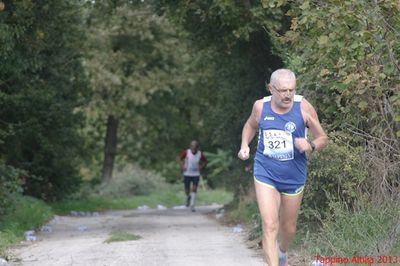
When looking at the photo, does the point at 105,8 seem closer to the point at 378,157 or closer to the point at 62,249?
the point at 62,249

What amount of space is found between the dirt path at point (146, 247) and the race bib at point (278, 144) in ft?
9.65

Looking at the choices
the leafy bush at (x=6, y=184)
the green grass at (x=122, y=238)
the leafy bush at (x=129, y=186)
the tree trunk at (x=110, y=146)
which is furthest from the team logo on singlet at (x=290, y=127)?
the tree trunk at (x=110, y=146)

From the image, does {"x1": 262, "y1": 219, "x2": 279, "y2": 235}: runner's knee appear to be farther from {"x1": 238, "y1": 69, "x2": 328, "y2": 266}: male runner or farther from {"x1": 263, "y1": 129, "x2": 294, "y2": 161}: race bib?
{"x1": 263, "y1": 129, "x2": 294, "y2": 161}: race bib

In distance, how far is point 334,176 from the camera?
10.4 meters

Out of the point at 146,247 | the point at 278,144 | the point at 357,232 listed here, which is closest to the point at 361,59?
the point at 357,232

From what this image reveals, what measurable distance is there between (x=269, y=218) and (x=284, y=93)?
4.03ft

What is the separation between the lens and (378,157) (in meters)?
10.1

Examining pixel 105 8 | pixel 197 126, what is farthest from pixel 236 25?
pixel 197 126

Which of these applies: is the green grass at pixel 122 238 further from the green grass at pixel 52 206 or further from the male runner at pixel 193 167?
the male runner at pixel 193 167

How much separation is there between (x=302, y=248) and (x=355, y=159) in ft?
4.85

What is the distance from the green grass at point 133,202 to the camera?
2573cm

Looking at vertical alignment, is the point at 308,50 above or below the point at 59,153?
above

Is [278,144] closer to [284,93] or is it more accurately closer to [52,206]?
[284,93]

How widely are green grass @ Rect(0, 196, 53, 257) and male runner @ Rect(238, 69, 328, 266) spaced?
500 cm
